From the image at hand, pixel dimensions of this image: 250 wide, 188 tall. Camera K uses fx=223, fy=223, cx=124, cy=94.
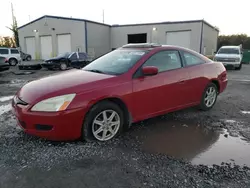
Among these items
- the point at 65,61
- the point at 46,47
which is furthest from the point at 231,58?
the point at 46,47

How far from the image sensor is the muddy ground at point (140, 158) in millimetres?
2520

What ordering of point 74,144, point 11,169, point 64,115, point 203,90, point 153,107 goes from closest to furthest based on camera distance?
point 11,169
point 64,115
point 74,144
point 153,107
point 203,90

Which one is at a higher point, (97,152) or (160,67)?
(160,67)

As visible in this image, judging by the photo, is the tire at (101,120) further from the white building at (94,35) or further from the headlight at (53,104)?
the white building at (94,35)

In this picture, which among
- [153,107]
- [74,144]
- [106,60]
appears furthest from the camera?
[106,60]

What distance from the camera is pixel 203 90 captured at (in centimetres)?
489

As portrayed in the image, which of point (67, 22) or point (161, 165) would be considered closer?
point (161, 165)

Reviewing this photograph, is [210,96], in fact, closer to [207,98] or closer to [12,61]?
[207,98]

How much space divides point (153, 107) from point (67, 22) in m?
24.4

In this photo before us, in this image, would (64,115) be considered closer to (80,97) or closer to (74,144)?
(80,97)

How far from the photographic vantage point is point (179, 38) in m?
24.8

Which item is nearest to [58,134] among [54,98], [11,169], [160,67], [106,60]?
[54,98]

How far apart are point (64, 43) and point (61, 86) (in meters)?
24.7

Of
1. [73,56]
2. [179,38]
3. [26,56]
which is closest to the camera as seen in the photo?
[73,56]
